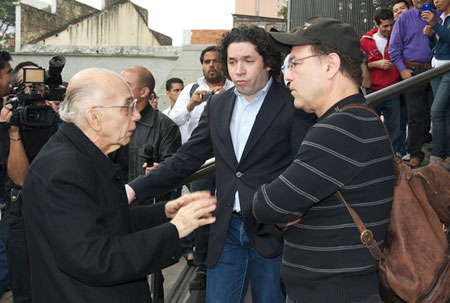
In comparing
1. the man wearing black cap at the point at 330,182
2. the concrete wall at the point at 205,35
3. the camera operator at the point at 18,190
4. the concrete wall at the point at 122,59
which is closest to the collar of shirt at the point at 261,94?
the man wearing black cap at the point at 330,182

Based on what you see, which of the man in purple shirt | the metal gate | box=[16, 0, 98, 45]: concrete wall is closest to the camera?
the man in purple shirt

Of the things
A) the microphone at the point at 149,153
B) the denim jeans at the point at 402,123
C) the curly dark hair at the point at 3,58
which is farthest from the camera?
the denim jeans at the point at 402,123

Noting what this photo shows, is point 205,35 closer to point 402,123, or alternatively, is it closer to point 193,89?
point 402,123

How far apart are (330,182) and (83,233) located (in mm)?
856

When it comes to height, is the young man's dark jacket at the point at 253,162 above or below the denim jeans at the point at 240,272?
above

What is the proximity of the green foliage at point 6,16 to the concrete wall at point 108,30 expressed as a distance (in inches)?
719

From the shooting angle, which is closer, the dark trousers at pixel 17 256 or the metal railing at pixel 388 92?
the metal railing at pixel 388 92

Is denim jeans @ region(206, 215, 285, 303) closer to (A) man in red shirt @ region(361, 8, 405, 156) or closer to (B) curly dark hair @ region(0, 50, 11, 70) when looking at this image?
(B) curly dark hair @ region(0, 50, 11, 70)

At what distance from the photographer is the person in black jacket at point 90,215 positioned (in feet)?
5.42

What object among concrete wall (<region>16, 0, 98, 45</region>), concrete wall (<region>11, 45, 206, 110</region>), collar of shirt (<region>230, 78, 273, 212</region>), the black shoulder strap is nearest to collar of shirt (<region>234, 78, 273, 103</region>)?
collar of shirt (<region>230, 78, 273, 212</region>)

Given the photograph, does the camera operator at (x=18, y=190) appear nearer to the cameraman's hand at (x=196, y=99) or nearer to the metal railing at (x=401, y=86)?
the cameraman's hand at (x=196, y=99)

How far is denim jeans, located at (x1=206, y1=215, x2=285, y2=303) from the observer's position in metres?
2.56

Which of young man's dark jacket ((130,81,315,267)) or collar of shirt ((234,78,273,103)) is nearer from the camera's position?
young man's dark jacket ((130,81,315,267))

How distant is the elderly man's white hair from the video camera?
150 cm
